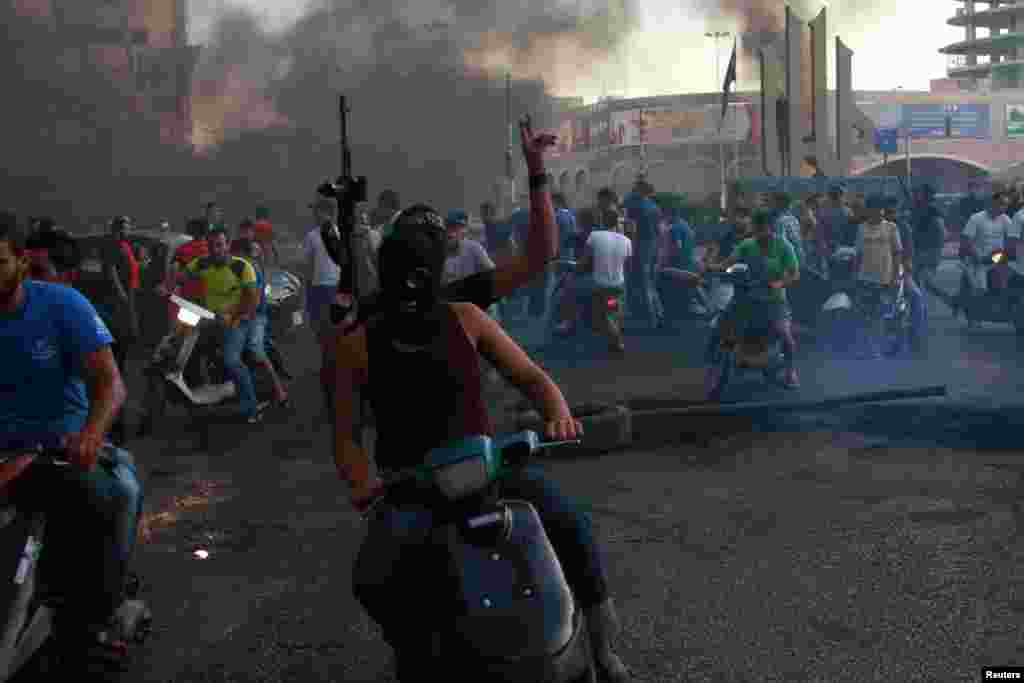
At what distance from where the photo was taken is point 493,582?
2.79 meters

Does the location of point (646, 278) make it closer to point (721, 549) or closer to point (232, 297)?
point (232, 297)

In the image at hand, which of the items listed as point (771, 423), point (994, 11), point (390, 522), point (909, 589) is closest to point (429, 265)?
point (390, 522)

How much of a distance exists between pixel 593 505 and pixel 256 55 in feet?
176

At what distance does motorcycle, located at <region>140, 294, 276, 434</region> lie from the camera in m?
9.84

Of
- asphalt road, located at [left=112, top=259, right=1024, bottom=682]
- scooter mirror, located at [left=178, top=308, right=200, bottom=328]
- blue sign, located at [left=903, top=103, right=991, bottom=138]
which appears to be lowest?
asphalt road, located at [left=112, top=259, right=1024, bottom=682]

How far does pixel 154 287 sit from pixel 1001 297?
982 cm

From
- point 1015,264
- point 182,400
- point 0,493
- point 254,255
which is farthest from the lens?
point 1015,264

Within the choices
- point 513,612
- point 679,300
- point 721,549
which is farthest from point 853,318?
point 513,612

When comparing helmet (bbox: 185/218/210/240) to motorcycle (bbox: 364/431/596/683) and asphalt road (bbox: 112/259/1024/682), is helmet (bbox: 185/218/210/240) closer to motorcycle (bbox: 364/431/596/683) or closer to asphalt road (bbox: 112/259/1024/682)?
asphalt road (bbox: 112/259/1024/682)

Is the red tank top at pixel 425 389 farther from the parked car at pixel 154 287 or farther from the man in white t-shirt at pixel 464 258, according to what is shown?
the parked car at pixel 154 287

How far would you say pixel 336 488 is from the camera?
24.5ft

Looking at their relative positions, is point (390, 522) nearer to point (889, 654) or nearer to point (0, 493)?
point (0, 493)

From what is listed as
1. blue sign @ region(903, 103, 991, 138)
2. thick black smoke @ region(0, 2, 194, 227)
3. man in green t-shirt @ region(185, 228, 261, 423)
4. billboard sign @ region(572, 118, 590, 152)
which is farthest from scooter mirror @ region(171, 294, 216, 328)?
billboard sign @ region(572, 118, 590, 152)

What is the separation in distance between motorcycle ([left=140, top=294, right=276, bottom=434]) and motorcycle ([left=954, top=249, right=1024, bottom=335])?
8674 millimetres
